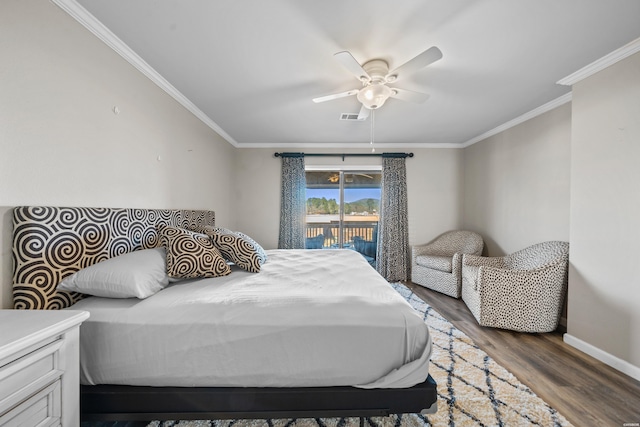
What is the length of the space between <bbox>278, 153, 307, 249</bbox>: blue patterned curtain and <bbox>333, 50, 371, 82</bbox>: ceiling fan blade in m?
2.62

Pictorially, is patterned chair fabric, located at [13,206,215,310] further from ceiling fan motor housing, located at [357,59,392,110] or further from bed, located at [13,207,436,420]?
ceiling fan motor housing, located at [357,59,392,110]

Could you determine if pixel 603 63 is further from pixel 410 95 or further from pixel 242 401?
pixel 242 401

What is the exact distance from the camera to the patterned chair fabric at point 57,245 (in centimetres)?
125

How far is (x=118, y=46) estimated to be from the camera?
5.94ft

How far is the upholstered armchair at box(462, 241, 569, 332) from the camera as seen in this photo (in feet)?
8.14

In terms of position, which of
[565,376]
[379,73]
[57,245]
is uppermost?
[379,73]

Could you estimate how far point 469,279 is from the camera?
2.94 m

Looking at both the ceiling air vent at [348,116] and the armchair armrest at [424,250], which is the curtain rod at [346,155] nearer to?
the ceiling air vent at [348,116]

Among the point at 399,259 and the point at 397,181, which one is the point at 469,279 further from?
the point at 397,181

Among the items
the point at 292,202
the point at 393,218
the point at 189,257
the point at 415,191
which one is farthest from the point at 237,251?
the point at 415,191

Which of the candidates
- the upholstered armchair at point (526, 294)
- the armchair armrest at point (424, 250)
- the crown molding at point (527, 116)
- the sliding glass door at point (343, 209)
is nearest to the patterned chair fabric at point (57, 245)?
the sliding glass door at point (343, 209)

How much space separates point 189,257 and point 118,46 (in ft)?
5.52

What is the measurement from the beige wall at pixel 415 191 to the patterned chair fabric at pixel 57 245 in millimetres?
2693

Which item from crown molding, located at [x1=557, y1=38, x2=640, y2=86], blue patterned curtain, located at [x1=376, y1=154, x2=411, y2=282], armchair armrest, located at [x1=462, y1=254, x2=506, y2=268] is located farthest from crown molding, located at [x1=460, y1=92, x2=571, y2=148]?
armchair armrest, located at [x1=462, y1=254, x2=506, y2=268]
